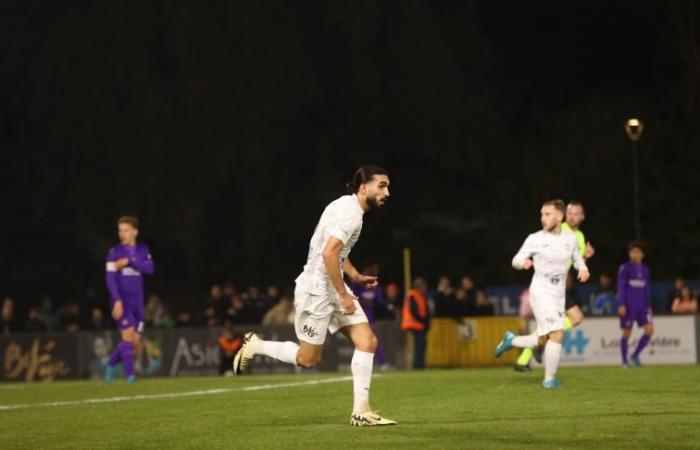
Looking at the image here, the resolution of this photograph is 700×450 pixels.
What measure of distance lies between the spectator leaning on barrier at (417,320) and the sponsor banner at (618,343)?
232cm

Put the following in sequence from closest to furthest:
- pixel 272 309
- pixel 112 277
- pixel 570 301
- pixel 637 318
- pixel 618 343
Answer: pixel 570 301, pixel 112 277, pixel 637 318, pixel 618 343, pixel 272 309

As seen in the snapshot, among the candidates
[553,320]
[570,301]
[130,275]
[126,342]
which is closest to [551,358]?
[553,320]

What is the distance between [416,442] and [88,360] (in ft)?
76.7

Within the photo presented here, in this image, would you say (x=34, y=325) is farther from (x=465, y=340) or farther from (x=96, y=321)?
(x=465, y=340)

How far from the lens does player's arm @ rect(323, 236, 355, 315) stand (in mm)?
11930

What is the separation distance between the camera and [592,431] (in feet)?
36.4

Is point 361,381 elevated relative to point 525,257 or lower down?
lower down

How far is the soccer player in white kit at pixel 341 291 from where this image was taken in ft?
39.4

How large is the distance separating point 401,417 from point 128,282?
933 cm

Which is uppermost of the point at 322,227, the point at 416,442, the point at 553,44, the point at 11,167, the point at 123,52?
the point at 553,44

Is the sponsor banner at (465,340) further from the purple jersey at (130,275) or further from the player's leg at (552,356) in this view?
the player's leg at (552,356)

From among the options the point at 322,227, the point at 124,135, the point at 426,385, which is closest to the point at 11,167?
the point at 124,135

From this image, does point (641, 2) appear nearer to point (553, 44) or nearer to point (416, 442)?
point (553, 44)

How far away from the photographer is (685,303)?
98.4 ft
